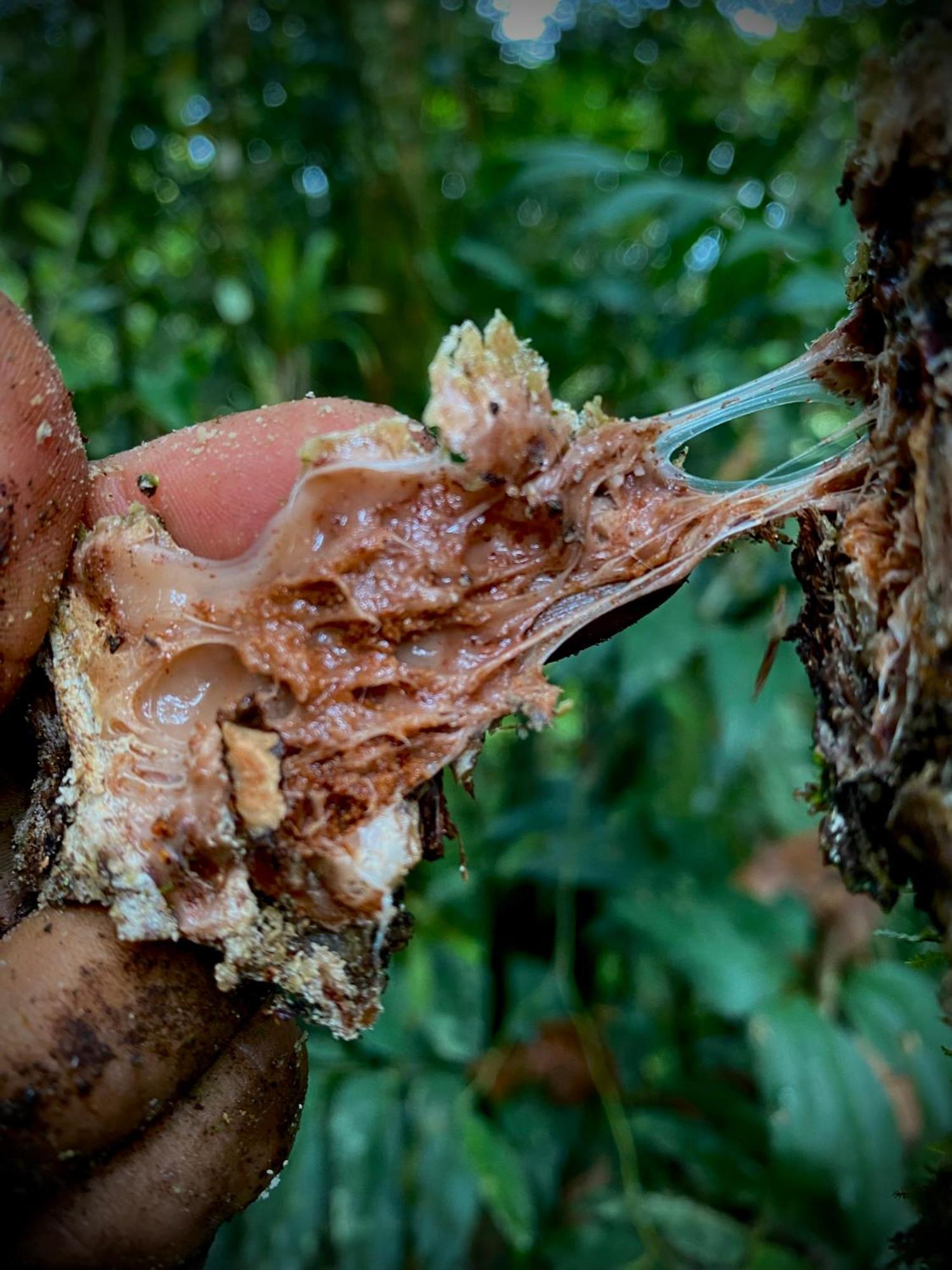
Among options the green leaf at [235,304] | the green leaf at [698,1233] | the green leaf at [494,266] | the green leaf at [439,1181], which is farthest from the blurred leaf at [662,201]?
the green leaf at [698,1233]

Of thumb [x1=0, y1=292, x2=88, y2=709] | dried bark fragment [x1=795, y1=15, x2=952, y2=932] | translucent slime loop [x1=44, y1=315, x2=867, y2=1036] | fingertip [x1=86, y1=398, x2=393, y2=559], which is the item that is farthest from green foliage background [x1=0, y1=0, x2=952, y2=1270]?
thumb [x1=0, y1=292, x2=88, y2=709]

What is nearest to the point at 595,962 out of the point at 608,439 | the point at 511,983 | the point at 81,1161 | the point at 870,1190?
the point at 511,983

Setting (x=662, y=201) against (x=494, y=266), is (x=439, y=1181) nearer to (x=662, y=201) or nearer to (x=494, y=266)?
(x=494, y=266)

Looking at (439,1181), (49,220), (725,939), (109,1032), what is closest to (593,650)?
(725,939)

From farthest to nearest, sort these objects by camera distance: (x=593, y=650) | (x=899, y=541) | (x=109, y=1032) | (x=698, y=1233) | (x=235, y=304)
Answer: (x=235, y=304), (x=593, y=650), (x=698, y=1233), (x=109, y=1032), (x=899, y=541)

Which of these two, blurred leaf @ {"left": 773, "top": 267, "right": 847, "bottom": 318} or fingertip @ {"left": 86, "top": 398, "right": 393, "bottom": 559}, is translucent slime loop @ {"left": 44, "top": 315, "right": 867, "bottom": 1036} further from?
blurred leaf @ {"left": 773, "top": 267, "right": 847, "bottom": 318}

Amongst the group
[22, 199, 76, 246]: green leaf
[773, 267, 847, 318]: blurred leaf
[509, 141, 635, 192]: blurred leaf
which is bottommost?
[773, 267, 847, 318]: blurred leaf

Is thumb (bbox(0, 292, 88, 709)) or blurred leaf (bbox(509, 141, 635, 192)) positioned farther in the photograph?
blurred leaf (bbox(509, 141, 635, 192))

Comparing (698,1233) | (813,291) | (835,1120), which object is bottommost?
(698,1233)
